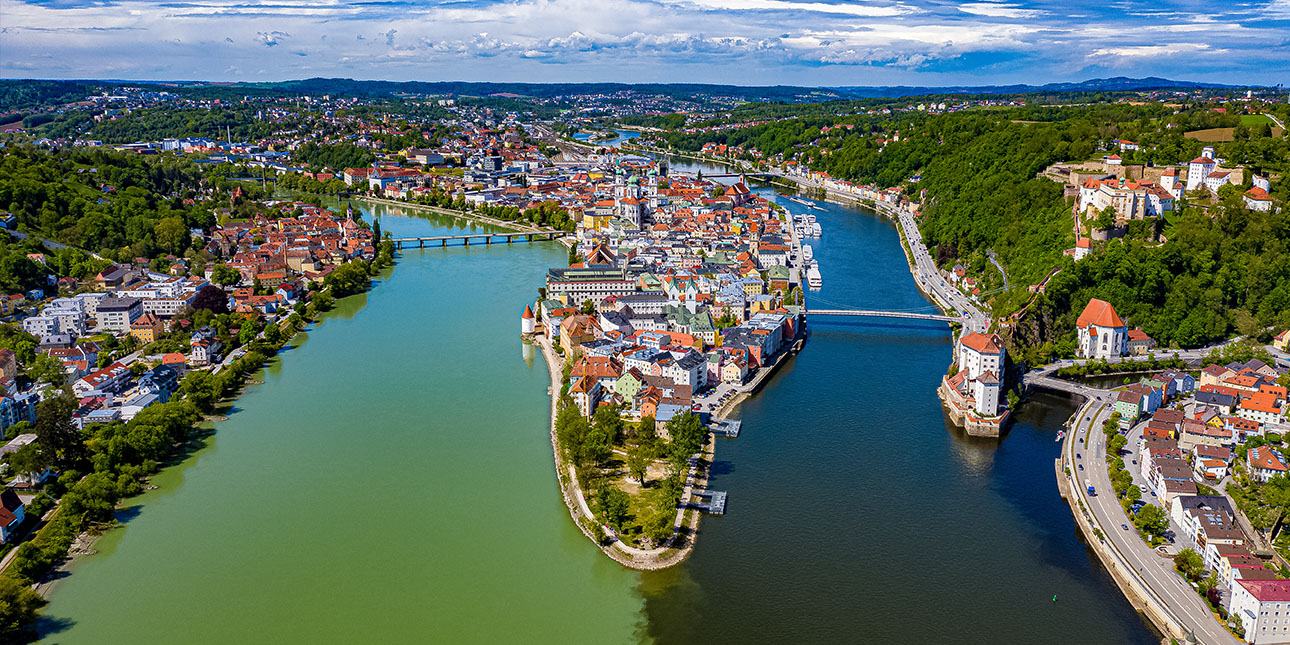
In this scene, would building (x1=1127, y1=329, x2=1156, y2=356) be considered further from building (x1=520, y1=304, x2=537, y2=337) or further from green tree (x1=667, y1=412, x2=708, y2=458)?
building (x1=520, y1=304, x2=537, y2=337)

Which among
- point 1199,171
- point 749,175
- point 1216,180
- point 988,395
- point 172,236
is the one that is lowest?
point 988,395

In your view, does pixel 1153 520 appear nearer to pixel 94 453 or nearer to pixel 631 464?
pixel 631 464

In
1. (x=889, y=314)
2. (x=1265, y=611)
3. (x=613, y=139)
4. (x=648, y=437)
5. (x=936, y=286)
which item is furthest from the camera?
(x=613, y=139)

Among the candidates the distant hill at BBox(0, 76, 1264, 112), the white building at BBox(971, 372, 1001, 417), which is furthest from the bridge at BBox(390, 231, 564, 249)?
the distant hill at BBox(0, 76, 1264, 112)

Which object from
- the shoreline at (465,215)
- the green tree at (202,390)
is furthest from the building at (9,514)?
the shoreline at (465,215)

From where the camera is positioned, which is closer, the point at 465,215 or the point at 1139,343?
the point at 1139,343

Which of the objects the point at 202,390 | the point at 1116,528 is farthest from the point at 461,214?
the point at 1116,528

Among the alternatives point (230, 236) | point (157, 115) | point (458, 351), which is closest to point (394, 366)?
point (458, 351)
